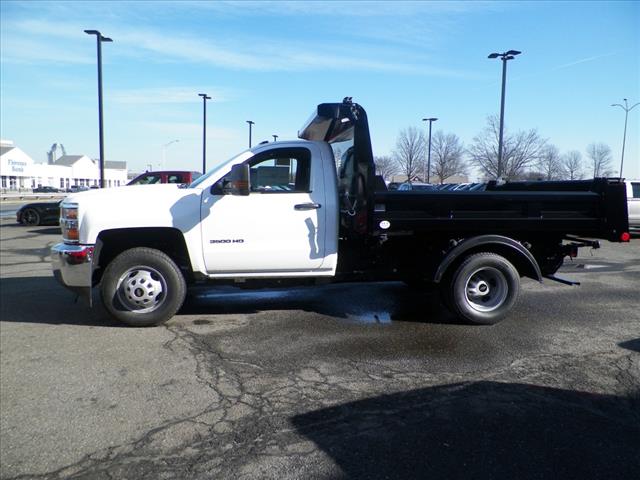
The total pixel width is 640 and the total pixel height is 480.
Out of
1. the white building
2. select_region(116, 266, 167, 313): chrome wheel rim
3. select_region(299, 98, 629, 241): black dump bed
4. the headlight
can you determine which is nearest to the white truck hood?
the headlight

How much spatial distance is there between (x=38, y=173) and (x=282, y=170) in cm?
9839

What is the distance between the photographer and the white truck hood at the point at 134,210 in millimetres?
5695

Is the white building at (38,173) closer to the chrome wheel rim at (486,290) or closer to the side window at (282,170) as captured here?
the side window at (282,170)

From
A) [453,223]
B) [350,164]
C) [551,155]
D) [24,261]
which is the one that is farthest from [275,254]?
[551,155]

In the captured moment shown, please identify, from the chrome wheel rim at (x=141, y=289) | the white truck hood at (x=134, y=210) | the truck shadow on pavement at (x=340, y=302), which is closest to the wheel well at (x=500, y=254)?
the truck shadow on pavement at (x=340, y=302)

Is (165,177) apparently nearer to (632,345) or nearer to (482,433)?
(632,345)

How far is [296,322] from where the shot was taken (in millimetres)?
6172

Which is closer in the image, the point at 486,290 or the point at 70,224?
the point at 70,224

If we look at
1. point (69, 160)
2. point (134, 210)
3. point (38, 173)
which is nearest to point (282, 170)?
point (134, 210)

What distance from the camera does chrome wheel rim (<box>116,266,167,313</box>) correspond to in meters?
5.83

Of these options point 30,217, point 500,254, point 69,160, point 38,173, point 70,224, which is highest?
point 69,160

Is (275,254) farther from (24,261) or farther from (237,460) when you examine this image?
(24,261)

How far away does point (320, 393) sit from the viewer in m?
4.07

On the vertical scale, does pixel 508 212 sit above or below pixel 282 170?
below
